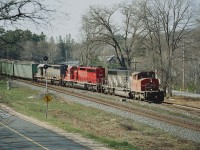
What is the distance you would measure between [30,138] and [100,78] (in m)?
24.5

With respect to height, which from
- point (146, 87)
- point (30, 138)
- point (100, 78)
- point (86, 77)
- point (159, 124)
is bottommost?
point (30, 138)

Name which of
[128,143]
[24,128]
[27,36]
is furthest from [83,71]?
[27,36]

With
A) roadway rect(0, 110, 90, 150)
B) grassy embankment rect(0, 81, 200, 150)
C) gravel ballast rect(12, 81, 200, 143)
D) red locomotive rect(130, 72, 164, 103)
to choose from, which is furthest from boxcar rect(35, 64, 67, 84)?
roadway rect(0, 110, 90, 150)

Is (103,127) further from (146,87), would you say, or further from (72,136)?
(146,87)

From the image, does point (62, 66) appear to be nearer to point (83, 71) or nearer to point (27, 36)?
point (83, 71)

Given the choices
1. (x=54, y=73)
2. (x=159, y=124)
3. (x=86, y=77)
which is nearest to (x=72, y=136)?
(x=159, y=124)

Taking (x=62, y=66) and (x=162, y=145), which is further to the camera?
(x=62, y=66)

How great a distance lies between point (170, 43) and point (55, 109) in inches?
704

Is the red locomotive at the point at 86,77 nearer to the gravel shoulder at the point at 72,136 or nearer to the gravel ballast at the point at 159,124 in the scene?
the gravel ballast at the point at 159,124

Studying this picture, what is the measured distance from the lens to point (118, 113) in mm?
28391

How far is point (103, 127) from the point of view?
78.9ft

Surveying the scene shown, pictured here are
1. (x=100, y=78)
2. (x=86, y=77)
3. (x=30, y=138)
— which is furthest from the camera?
(x=86, y=77)

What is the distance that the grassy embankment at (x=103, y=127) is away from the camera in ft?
61.4

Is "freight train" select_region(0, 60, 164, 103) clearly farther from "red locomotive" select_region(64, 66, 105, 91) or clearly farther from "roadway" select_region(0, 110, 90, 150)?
"roadway" select_region(0, 110, 90, 150)
